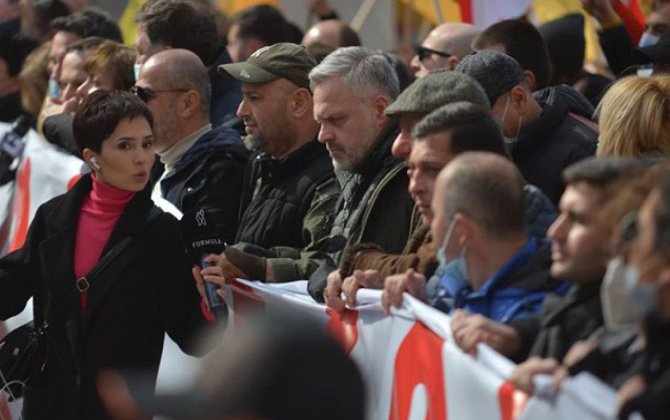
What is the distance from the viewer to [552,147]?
262 inches

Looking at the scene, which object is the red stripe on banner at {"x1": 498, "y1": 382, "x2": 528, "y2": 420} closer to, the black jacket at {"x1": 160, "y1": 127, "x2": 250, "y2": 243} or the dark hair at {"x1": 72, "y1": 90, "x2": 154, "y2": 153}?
the dark hair at {"x1": 72, "y1": 90, "x2": 154, "y2": 153}

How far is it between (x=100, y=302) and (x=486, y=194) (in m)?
2.30

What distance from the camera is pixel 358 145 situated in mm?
6773

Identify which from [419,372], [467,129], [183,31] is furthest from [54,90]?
[419,372]

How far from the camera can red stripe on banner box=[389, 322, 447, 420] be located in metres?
5.05

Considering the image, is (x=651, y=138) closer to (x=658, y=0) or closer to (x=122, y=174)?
(x=122, y=174)

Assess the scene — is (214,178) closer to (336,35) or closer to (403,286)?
(403,286)

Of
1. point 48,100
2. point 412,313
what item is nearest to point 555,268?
point 412,313

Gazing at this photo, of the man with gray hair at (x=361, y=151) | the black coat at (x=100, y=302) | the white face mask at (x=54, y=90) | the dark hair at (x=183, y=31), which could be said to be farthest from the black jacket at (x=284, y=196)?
the white face mask at (x=54, y=90)

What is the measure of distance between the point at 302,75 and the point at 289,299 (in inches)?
60.6

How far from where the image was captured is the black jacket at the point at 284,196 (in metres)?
7.16

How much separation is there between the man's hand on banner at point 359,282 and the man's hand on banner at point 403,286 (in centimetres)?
24

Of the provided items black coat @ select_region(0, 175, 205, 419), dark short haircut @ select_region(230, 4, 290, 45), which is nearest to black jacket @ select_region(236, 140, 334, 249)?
black coat @ select_region(0, 175, 205, 419)

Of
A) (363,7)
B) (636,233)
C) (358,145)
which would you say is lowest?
(363,7)
